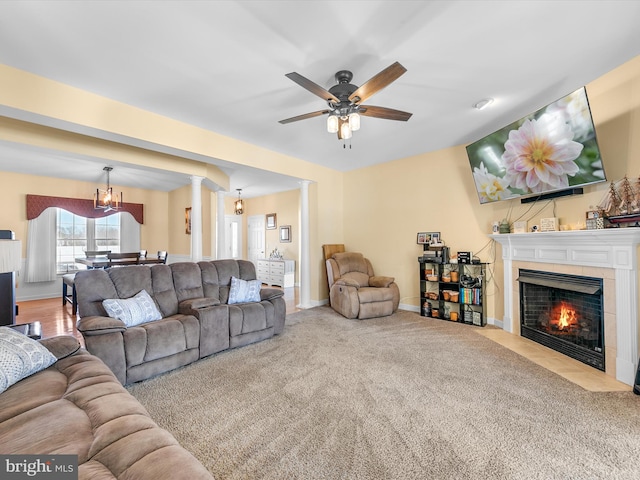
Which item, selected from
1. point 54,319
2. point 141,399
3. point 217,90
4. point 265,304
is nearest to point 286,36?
point 217,90

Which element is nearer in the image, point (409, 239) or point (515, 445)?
point (515, 445)

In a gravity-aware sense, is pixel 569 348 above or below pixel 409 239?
below

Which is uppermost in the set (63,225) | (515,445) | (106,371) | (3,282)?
(63,225)

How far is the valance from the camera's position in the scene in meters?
5.79

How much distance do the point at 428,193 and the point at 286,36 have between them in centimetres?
332

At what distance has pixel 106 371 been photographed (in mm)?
1680

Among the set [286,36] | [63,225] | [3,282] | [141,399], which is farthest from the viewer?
[63,225]

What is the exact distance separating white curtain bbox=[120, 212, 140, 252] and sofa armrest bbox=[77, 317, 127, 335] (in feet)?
18.0

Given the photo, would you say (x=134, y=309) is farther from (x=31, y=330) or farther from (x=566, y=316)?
(x=566, y=316)

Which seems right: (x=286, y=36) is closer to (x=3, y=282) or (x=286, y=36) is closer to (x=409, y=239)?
(x=3, y=282)

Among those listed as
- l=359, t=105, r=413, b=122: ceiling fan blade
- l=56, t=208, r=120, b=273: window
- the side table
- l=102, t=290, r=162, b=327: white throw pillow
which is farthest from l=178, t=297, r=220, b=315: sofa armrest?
l=56, t=208, r=120, b=273: window

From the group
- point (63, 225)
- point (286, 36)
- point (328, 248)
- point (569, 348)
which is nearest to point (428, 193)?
point (328, 248)

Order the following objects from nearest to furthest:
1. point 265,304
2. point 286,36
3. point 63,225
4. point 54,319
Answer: point 286,36 < point 265,304 < point 54,319 < point 63,225

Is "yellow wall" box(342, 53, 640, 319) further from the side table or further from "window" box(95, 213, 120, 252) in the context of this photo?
"window" box(95, 213, 120, 252)
